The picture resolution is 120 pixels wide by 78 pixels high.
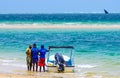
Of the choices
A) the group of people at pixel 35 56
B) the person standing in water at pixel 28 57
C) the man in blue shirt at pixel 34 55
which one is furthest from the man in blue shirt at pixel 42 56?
the person standing in water at pixel 28 57

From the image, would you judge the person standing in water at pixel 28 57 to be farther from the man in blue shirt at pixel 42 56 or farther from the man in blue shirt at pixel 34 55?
the man in blue shirt at pixel 42 56

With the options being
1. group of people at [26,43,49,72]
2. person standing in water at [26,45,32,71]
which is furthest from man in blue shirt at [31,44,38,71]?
person standing in water at [26,45,32,71]

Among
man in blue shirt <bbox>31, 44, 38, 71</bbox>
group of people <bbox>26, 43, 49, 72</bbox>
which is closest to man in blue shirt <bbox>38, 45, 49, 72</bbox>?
group of people <bbox>26, 43, 49, 72</bbox>

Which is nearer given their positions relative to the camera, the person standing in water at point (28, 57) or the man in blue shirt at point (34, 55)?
the man in blue shirt at point (34, 55)

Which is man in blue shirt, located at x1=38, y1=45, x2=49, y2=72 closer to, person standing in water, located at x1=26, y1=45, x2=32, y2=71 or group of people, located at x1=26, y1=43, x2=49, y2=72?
group of people, located at x1=26, y1=43, x2=49, y2=72

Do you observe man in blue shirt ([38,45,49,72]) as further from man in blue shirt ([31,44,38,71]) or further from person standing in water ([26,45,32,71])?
person standing in water ([26,45,32,71])

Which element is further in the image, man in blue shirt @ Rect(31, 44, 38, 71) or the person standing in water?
the person standing in water

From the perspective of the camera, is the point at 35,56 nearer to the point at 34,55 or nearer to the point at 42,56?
the point at 34,55

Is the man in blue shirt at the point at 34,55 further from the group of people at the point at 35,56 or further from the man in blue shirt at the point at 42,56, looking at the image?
the man in blue shirt at the point at 42,56

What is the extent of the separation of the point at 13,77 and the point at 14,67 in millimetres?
3769

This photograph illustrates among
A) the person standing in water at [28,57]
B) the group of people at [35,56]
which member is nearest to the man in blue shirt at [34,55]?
the group of people at [35,56]

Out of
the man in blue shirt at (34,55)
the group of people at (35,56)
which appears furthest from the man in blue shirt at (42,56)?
the man in blue shirt at (34,55)

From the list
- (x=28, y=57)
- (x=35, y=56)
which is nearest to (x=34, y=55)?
(x=35, y=56)

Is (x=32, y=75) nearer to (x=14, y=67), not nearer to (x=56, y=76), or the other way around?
(x=56, y=76)
